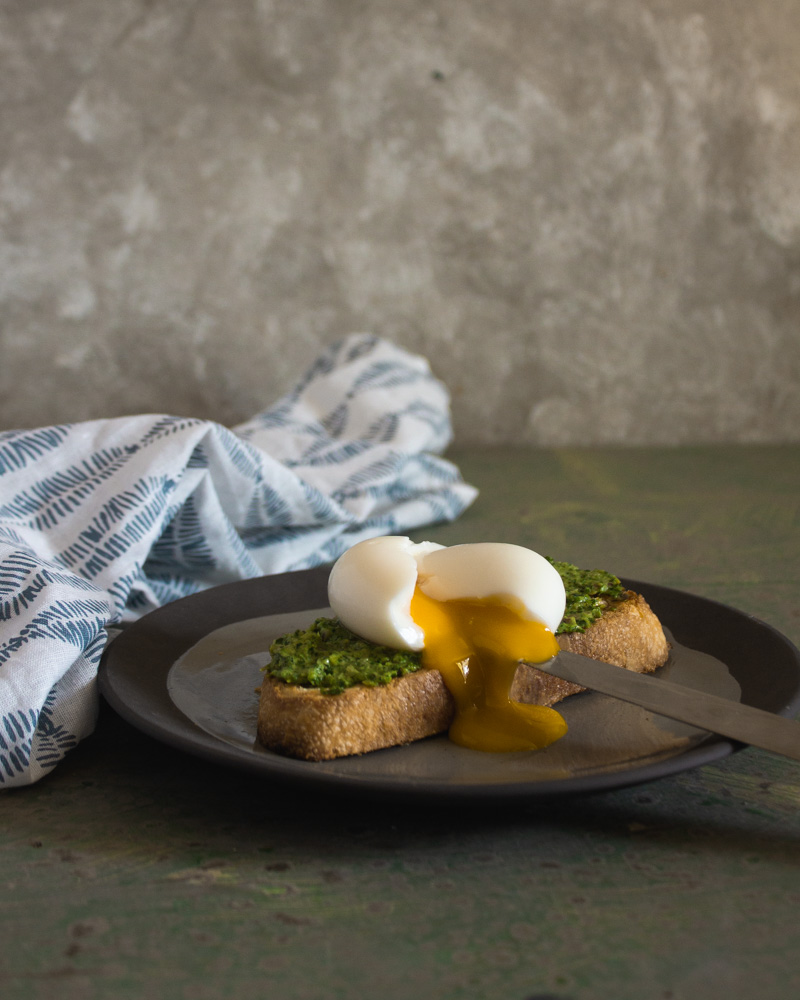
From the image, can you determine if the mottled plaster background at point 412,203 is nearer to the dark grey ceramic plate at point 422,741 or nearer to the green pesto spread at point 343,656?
the dark grey ceramic plate at point 422,741

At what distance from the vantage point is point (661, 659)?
2.68 feet

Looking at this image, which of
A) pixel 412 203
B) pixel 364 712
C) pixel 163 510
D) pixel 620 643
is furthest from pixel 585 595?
pixel 412 203

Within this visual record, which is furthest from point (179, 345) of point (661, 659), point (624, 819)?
point (624, 819)

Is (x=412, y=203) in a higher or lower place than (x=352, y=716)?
higher

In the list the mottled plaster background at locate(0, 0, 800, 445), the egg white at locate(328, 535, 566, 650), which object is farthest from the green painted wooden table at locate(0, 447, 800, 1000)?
the mottled plaster background at locate(0, 0, 800, 445)

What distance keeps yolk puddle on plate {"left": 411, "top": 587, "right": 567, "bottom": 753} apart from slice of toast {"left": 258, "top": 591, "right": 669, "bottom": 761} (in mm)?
15

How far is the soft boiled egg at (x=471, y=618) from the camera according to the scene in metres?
0.67

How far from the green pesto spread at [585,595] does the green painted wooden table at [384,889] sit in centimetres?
15

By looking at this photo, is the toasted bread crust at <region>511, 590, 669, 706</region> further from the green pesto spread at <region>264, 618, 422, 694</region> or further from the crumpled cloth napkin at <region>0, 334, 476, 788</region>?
the crumpled cloth napkin at <region>0, 334, 476, 788</region>

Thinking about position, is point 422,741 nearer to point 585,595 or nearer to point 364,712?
point 364,712

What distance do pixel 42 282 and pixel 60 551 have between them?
4.69 feet

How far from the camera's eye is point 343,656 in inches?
27.9

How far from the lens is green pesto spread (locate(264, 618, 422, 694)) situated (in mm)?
671

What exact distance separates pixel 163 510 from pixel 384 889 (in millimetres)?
614
